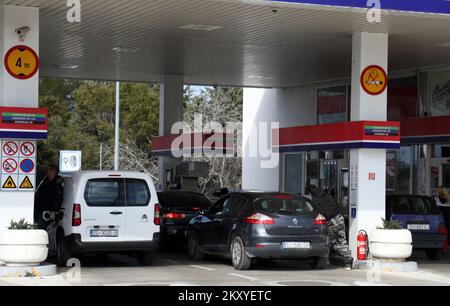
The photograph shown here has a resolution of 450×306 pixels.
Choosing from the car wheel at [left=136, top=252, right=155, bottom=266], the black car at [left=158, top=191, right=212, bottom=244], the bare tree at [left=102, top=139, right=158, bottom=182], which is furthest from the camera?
the bare tree at [left=102, top=139, right=158, bottom=182]

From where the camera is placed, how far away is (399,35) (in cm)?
1830

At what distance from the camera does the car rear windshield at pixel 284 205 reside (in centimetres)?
1550

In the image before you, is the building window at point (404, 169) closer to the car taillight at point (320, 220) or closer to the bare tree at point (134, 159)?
the car taillight at point (320, 220)

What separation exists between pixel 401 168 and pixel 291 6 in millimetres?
11804

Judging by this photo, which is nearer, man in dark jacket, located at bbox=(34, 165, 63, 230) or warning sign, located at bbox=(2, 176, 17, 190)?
warning sign, located at bbox=(2, 176, 17, 190)

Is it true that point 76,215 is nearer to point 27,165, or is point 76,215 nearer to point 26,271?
point 27,165

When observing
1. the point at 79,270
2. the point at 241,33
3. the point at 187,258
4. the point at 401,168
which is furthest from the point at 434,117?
the point at 79,270

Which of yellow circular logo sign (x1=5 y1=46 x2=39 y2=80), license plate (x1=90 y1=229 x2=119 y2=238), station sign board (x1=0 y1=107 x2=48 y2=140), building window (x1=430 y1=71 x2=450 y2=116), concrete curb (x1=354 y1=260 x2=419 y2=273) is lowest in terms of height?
concrete curb (x1=354 y1=260 x2=419 y2=273)

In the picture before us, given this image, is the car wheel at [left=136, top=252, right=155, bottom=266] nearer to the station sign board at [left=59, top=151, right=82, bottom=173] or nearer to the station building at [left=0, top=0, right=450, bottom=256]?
the station building at [left=0, top=0, right=450, bottom=256]

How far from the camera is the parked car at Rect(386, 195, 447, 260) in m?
18.4

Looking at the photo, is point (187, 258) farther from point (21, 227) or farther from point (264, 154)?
point (264, 154)

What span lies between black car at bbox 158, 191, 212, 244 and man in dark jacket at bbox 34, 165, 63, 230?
3483 mm

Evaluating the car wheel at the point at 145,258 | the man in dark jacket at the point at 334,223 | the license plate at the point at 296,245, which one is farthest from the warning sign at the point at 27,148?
the man in dark jacket at the point at 334,223

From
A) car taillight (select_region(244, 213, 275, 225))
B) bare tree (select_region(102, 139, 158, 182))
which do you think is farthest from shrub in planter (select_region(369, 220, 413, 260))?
bare tree (select_region(102, 139, 158, 182))
